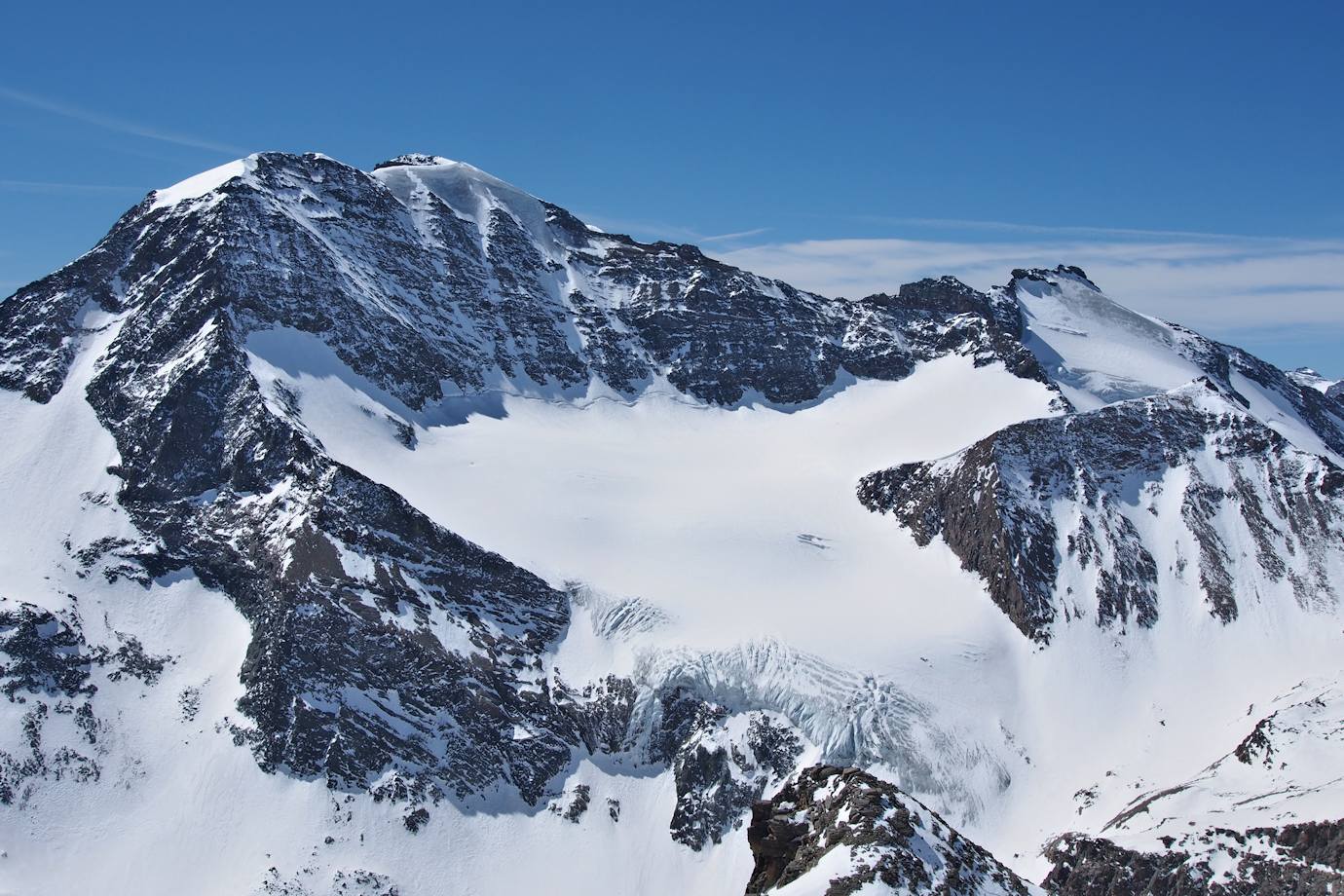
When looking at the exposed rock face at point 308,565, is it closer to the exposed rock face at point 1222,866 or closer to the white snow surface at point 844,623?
the white snow surface at point 844,623

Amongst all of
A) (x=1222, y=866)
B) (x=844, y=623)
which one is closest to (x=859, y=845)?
(x=1222, y=866)

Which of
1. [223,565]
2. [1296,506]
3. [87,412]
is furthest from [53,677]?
[1296,506]

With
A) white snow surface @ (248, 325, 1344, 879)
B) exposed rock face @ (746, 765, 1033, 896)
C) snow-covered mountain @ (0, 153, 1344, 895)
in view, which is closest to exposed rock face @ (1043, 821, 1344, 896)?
snow-covered mountain @ (0, 153, 1344, 895)

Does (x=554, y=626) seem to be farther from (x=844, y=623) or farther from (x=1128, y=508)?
(x=1128, y=508)

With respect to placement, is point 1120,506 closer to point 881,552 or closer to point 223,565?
point 881,552

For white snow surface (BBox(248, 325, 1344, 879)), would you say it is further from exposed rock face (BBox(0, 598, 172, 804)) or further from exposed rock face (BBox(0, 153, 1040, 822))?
exposed rock face (BBox(0, 598, 172, 804))

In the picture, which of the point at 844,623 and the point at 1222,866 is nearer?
the point at 1222,866
